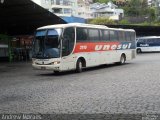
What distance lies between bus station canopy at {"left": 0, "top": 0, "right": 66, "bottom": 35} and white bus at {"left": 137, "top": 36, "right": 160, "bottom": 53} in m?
17.2

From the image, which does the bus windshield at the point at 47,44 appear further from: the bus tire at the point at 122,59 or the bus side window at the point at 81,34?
the bus tire at the point at 122,59

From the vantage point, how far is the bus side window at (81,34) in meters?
24.1

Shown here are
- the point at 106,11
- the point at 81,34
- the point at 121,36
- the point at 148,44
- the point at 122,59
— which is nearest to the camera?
the point at 81,34

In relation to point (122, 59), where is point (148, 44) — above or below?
below

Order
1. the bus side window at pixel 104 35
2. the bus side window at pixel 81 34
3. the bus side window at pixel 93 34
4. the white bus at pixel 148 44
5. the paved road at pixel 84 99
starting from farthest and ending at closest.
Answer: the white bus at pixel 148 44, the bus side window at pixel 104 35, the bus side window at pixel 93 34, the bus side window at pixel 81 34, the paved road at pixel 84 99

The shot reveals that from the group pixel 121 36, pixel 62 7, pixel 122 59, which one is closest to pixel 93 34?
pixel 121 36

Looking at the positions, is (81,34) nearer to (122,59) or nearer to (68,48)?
(68,48)

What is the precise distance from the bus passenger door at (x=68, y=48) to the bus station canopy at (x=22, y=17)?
30.8ft

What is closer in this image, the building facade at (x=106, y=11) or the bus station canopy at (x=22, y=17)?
the bus station canopy at (x=22, y=17)

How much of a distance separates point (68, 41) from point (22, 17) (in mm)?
16888

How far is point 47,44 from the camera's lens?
22.7m

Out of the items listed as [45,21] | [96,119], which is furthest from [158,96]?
[45,21]

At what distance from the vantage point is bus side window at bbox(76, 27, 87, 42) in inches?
948

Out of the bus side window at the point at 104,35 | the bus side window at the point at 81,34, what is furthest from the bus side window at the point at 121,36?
the bus side window at the point at 81,34
